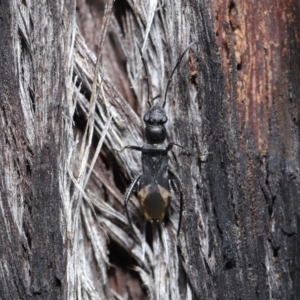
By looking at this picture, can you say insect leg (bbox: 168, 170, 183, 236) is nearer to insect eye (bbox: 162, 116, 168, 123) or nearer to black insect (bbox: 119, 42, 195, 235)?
black insect (bbox: 119, 42, 195, 235)

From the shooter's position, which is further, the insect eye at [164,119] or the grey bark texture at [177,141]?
the insect eye at [164,119]

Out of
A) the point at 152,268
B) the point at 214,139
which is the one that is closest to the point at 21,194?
the point at 152,268

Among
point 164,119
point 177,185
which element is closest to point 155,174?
point 177,185

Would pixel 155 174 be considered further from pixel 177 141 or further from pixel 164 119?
pixel 164 119

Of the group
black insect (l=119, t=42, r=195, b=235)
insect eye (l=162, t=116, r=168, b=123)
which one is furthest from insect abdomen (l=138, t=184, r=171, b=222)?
insect eye (l=162, t=116, r=168, b=123)

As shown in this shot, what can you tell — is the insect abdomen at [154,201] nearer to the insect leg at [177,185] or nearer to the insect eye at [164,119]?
the insect leg at [177,185]

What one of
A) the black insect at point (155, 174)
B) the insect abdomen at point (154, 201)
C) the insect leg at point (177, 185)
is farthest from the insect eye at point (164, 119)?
the insect abdomen at point (154, 201)
